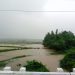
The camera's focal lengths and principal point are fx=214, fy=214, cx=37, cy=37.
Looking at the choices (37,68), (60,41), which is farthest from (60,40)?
(37,68)

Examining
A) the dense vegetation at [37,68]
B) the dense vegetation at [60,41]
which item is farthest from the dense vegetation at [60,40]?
the dense vegetation at [37,68]

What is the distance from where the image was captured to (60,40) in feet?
32.0

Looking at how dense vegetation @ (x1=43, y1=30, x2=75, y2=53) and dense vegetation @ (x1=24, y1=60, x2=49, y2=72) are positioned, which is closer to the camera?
dense vegetation @ (x1=24, y1=60, x2=49, y2=72)

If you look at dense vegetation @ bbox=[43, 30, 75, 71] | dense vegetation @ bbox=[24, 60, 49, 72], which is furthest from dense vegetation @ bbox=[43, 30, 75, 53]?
dense vegetation @ bbox=[24, 60, 49, 72]

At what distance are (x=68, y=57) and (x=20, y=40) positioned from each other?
230 cm

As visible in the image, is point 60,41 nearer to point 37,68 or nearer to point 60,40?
point 60,40

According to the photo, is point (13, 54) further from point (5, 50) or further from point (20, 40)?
point (20, 40)

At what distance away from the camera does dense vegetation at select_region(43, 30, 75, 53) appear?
9602mm

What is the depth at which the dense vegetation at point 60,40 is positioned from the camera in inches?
378

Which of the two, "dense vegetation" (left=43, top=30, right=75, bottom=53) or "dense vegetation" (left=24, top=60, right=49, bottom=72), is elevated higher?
"dense vegetation" (left=43, top=30, right=75, bottom=53)

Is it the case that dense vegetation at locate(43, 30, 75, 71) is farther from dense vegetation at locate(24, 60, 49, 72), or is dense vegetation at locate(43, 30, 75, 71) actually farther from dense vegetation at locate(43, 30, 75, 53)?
dense vegetation at locate(24, 60, 49, 72)

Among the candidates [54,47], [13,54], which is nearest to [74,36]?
[54,47]

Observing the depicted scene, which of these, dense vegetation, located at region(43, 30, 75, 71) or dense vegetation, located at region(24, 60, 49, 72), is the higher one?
dense vegetation, located at region(43, 30, 75, 71)

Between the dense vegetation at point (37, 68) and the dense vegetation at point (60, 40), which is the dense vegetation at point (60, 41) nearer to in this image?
the dense vegetation at point (60, 40)
